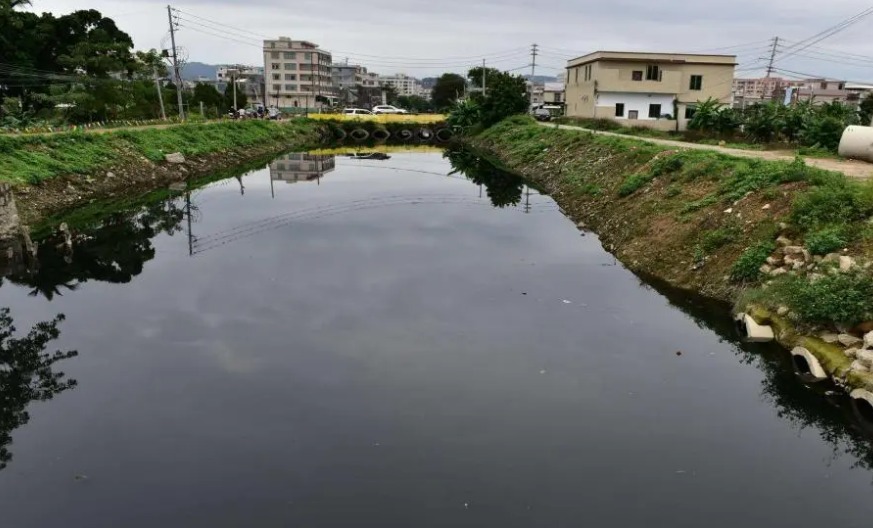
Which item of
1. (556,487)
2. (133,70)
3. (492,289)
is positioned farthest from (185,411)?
(133,70)

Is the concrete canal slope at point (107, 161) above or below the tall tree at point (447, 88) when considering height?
below

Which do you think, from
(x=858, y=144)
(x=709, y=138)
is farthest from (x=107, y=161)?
(x=858, y=144)

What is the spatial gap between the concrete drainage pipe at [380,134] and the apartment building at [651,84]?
976 inches

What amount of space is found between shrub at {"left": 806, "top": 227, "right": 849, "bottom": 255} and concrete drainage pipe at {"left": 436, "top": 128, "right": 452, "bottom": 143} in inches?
2373

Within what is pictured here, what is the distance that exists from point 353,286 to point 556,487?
9.06 meters

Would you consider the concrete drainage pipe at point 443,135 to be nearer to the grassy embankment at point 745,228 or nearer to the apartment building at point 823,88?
the grassy embankment at point 745,228

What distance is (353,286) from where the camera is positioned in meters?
16.0

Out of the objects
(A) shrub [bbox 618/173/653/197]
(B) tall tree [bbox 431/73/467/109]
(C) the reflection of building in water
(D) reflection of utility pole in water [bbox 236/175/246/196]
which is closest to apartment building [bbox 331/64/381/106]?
(B) tall tree [bbox 431/73/467/109]

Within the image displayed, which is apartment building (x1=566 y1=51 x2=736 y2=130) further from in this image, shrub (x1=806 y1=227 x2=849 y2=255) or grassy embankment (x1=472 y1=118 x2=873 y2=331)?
shrub (x1=806 y1=227 x2=849 y2=255)

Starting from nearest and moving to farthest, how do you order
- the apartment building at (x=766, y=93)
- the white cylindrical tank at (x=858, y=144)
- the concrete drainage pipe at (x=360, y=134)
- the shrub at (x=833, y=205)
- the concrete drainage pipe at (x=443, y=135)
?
the shrub at (x=833, y=205), the white cylindrical tank at (x=858, y=144), the apartment building at (x=766, y=93), the concrete drainage pipe at (x=360, y=134), the concrete drainage pipe at (x=443, y=135)

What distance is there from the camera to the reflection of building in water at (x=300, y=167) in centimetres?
3769

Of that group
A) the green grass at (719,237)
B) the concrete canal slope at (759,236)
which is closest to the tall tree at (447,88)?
the concrete canal slope at (759,236)

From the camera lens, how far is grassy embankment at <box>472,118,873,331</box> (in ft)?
39.4

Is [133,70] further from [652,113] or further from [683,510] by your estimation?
[683,510]
